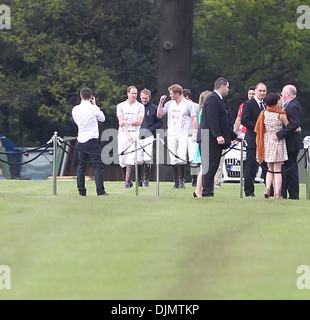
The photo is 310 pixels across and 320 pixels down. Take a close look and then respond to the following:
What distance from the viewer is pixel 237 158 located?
3222cm

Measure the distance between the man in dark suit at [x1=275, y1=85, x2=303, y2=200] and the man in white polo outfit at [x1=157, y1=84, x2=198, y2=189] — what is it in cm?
337

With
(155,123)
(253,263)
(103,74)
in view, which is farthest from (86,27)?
(253,263)

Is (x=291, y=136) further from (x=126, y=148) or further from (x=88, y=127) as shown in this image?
(x=126, y=148)

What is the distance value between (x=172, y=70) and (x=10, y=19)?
9751 millimetres

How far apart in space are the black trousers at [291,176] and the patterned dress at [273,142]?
34 centimetres

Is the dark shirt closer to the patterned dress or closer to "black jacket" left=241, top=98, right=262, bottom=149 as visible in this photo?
"black jacket" left=241, top=98, right=262, bottom=149

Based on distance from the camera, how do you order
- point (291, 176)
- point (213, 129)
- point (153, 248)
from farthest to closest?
point (291, 176) < point (213, 129) < point (153, 248)

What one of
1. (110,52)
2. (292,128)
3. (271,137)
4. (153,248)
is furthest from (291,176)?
(110,52)

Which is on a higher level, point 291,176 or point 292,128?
point 292,128

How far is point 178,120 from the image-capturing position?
23781mm

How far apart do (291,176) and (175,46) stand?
47.8 feet

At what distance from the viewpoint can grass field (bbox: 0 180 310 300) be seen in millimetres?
11344

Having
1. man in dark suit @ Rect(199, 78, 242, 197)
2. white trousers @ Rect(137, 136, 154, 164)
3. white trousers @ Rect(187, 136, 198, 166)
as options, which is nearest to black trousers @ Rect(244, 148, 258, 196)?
man in dark suit @ Rect(199, 78, 242, 197)

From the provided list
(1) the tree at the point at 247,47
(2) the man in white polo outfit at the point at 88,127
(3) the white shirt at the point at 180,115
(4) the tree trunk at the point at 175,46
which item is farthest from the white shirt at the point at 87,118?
(1) the tree at the point at 247,47
